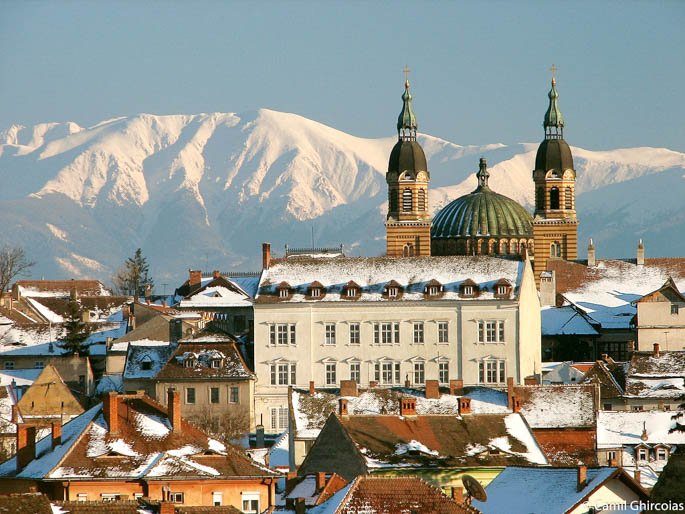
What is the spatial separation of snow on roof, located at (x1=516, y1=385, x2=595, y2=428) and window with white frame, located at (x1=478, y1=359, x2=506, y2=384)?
69.2 feet

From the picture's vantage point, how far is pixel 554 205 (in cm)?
14825

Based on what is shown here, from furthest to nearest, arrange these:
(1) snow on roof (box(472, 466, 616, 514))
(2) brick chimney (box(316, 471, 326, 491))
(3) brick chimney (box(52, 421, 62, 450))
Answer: (3) brick chimney (box(52, 421, 62, 450)) < (2) brick chimney (box(316, 471, 326, 491)) < (1) snow on roof (box(472, 466, 616, 514))

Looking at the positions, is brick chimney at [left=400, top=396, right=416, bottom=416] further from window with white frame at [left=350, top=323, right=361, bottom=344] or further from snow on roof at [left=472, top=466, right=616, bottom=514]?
window with white frame at [left=350, top=323, right=361, bottom=344]

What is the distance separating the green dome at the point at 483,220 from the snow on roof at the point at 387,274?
39972 millimetres

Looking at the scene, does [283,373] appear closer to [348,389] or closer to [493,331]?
[493,331]

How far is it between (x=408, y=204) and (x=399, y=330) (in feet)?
142

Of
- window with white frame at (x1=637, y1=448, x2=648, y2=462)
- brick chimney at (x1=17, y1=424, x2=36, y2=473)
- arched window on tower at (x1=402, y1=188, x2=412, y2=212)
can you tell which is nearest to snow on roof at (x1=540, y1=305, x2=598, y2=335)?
arched window on tower at (x1=402, y1=188, x2=412, y2=212)

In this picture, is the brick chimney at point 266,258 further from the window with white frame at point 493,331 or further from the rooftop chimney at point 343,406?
the rooftop chimney at point 343,406

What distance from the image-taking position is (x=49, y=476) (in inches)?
2598

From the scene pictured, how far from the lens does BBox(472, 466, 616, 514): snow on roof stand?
5578 cm

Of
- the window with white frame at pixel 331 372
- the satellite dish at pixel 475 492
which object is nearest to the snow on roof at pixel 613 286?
the window with white frame at pixel 331 372

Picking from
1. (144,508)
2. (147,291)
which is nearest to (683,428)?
(144,508)

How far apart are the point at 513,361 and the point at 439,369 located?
173 inches

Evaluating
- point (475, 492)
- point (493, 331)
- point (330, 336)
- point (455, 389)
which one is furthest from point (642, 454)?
point (330, 336)
